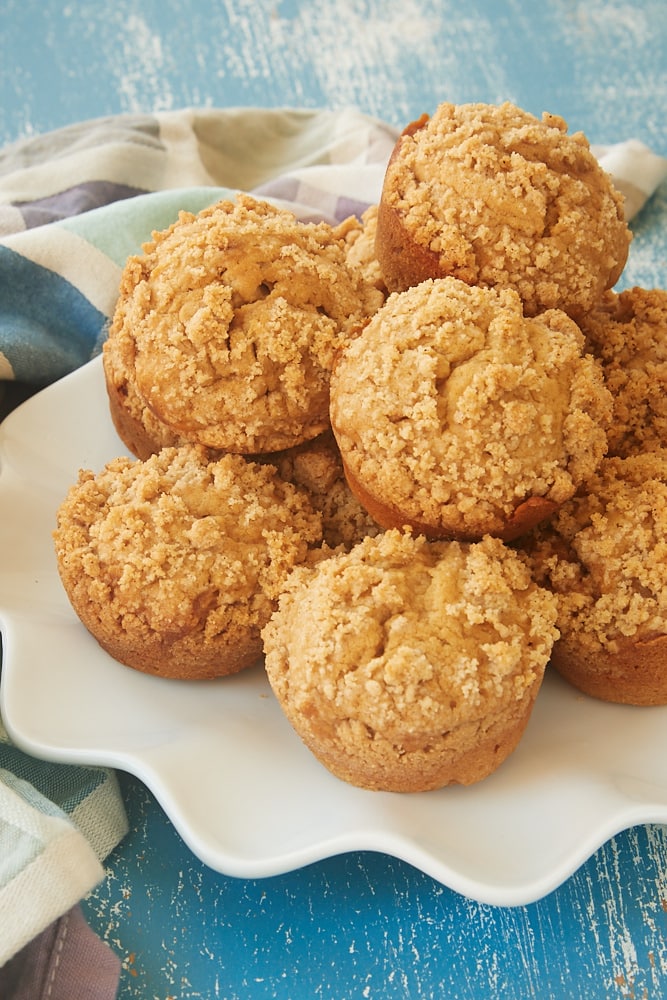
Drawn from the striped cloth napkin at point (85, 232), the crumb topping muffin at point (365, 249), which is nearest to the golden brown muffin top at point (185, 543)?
the striped cloth napkin at point (85, 232)

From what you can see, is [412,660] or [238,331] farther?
[238,331]

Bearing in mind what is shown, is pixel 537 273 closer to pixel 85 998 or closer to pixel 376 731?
pixel 376 731

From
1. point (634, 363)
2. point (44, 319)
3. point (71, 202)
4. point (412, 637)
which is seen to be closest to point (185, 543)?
point (412, 637)

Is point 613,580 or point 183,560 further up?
point 183,560

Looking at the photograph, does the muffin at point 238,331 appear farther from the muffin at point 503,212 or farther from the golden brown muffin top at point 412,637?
the golden brown muffin top at point 412,637

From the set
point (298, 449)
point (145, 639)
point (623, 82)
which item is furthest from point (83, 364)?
point (623, 82)

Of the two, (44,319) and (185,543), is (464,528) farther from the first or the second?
(44,319)
